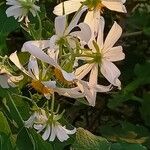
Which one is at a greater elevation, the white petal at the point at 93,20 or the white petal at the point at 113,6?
the white petal at the point at 113,6

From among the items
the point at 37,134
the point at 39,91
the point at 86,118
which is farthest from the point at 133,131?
the point at 39,91

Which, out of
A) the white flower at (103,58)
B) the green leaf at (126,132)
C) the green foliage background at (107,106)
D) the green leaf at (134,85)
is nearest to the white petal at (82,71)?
the white flower at (103,58)

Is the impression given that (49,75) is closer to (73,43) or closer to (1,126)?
(73,43)

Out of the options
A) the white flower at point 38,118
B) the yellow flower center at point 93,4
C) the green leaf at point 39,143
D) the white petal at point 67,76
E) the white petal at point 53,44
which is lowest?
the green leaf at point 39,143

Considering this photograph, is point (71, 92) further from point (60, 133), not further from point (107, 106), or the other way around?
point (107, 106)

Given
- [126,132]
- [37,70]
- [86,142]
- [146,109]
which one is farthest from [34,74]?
[146,109]

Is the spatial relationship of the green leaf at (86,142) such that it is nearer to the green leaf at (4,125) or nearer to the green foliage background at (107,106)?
the green foliage background at (107,106)

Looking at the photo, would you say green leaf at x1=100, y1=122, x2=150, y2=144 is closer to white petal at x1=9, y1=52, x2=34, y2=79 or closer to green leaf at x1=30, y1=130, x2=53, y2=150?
green leaf at x1=30, y1=130, x2=53, y2=150
